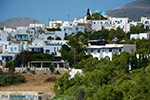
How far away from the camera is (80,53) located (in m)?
52.1

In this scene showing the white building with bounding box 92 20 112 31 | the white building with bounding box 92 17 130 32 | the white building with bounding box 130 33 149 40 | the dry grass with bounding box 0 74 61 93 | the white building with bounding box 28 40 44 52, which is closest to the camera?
the dry grass with bounding box 0 74 61 93

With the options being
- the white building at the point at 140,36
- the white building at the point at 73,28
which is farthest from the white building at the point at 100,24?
the white building at the point at 140,36

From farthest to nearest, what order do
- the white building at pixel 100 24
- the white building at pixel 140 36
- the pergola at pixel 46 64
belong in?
the white building at pixel 100 24 → the white building at pixel 140 36 → the pergola at pixel 46 64

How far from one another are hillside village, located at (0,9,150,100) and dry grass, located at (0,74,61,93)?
1110 millimetres

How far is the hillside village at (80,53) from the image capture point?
33062mm

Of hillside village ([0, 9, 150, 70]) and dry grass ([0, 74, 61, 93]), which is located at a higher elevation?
hillside village ([0, 9, 150, 70])

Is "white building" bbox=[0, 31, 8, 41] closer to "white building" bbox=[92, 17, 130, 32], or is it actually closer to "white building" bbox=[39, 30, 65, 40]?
"white building" bbox=[39, 30, 65, 40]

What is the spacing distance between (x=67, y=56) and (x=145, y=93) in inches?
1125

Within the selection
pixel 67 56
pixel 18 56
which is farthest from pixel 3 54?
pixel 67 56

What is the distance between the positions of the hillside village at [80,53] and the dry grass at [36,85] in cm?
111

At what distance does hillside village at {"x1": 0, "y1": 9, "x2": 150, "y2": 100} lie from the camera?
33.1 meters

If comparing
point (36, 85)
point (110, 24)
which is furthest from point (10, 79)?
point (110, 24)

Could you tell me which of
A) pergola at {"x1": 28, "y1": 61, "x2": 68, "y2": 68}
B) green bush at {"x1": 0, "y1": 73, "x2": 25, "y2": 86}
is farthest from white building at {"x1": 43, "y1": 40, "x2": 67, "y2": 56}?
green bush at {"x1": 0, "y1": 73, "x2": 25, "y2": 86}

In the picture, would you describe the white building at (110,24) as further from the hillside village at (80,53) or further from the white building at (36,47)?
the white building at (36,47)
